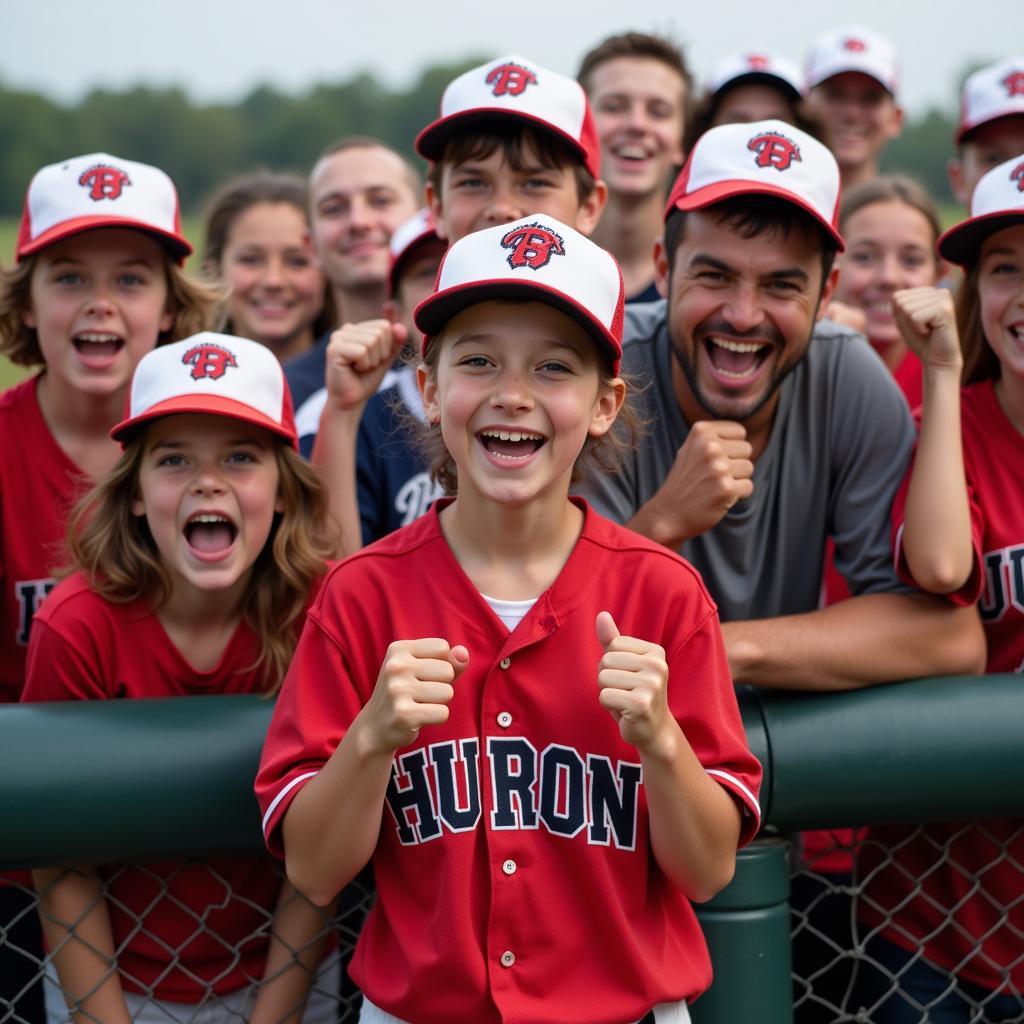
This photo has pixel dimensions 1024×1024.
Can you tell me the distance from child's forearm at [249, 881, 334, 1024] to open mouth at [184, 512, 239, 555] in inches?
26.6

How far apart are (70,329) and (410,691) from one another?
1753mm

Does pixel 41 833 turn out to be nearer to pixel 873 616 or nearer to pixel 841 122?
pixel 873 616

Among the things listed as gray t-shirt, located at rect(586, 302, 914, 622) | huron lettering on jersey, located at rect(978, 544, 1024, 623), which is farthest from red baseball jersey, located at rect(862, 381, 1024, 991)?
gray t-shirt, located at rect(586, 302, 914, 622)

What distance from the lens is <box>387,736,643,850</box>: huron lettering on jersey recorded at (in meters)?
1.92

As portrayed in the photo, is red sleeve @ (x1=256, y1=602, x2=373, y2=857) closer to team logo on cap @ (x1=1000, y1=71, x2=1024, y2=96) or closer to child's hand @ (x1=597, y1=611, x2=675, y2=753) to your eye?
child's hand @ (x1=597, y1=611, x2=675, y2=753)

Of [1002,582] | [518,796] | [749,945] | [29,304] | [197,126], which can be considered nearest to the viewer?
[518,796]

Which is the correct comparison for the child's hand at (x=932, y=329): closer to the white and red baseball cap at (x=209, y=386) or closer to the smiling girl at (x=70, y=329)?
the white and red baseball cap at (x=209, y=386)

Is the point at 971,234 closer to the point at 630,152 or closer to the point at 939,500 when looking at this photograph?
the point at 939,500

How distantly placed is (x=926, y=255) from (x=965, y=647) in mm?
2081

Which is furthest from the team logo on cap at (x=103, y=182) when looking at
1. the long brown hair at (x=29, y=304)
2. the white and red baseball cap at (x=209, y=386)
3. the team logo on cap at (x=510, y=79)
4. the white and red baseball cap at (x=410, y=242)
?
the team logo on cap at (x=510, y=79)

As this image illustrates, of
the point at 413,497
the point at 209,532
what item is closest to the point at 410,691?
the point at 209,532

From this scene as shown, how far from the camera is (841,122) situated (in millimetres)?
5352

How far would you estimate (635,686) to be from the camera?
1714mm

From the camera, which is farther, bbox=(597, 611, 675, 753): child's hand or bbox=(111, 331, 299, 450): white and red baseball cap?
bbox=(111, 331, 299, 450): white and red baseball cap
